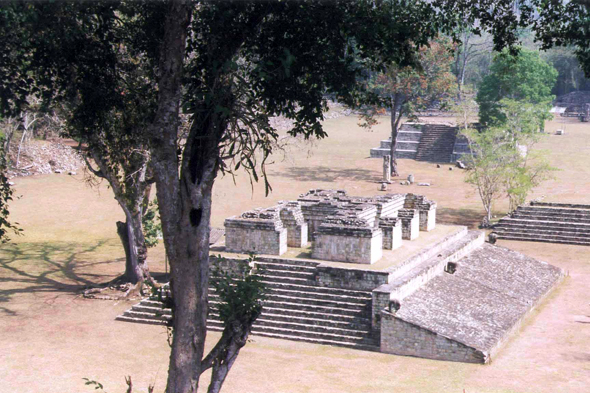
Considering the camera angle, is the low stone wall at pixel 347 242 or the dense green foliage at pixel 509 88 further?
the dense green foliage at pixel 509 88

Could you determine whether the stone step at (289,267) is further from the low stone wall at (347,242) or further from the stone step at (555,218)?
the stone step at (555,218)

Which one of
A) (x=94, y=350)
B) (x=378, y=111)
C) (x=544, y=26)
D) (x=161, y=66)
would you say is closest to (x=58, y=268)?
(x=94, y=350)

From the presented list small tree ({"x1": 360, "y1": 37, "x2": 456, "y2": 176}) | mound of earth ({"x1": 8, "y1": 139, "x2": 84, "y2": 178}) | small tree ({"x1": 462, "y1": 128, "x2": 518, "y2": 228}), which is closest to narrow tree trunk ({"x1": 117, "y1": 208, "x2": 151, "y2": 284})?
small tree ({"x1": 462, "y1": 128, "x2": 518, "y2": 228})

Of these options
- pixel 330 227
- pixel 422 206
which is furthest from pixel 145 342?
pixel 422 206

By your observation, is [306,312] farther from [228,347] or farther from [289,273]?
[228,347]

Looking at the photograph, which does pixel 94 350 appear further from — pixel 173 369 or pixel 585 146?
pixel 585 146

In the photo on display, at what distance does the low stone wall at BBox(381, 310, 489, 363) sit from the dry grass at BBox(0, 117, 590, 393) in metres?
0.28

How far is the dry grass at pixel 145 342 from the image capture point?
13.9 meters

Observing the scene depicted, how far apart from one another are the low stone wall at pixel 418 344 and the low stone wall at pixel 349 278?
47.1 inches

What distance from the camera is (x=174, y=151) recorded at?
28.7 ft

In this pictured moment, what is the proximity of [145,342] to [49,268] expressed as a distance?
A: 7455 mm

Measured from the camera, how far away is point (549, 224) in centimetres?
2700

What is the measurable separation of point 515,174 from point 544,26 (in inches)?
777

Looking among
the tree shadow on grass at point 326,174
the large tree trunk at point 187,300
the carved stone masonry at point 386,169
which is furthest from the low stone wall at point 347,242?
the carved stone masonry at point 386,169
